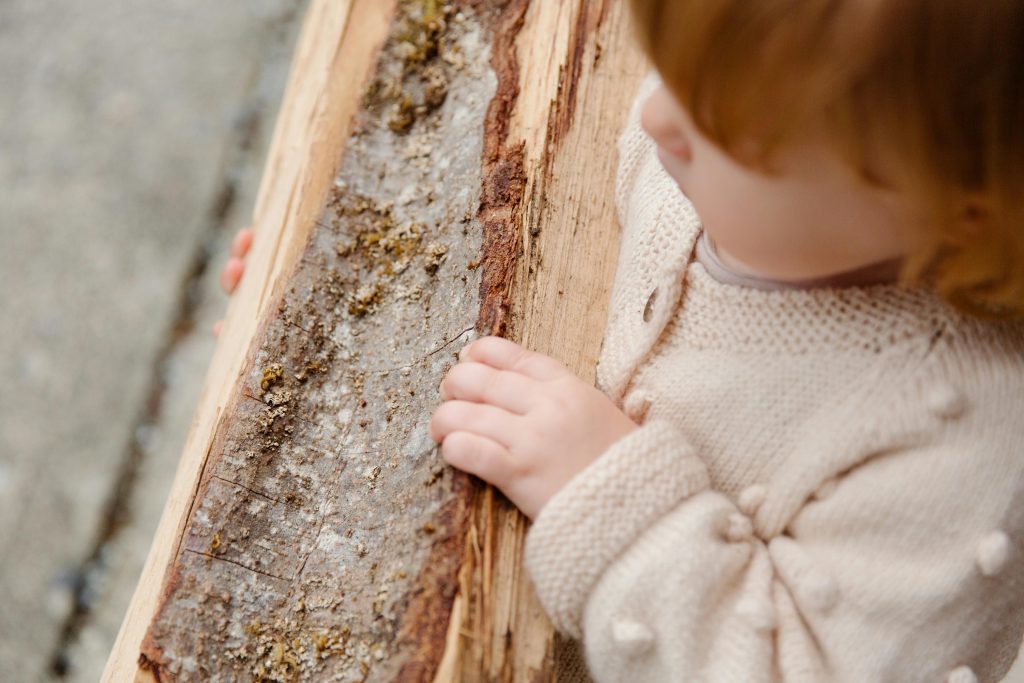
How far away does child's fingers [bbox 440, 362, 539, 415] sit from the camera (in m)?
0.71

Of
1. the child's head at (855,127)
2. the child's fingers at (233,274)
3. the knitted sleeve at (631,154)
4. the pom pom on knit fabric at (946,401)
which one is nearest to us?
the child's head at (855,127)

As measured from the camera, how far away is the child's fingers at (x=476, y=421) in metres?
0.69

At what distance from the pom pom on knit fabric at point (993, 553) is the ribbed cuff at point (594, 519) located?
0.21 meters

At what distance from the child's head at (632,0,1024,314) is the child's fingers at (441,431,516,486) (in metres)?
0.23

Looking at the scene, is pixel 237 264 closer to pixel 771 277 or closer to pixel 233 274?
pixel 233 274

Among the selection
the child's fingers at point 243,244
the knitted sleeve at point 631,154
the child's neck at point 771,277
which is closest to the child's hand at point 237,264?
the child's fingers at point 243,244

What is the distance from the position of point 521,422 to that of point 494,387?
0.04 meters

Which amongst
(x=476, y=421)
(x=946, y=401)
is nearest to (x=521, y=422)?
(x=476, y=421)

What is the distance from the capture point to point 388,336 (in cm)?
85

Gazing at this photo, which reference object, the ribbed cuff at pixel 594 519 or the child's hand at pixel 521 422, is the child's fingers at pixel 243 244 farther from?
the ribbed cuff at pixel 594 519

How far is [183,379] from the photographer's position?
1.73 metres

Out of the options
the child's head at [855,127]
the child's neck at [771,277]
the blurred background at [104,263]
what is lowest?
the blurred background at [104,263]

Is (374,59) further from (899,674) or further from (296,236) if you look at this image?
(899,674)

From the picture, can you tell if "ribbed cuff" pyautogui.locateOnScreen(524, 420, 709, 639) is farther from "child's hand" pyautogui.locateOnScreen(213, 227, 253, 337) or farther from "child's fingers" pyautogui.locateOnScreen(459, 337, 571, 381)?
"child's hand" pyautogui.locateOnScreen(213, 227, 253, 337)
